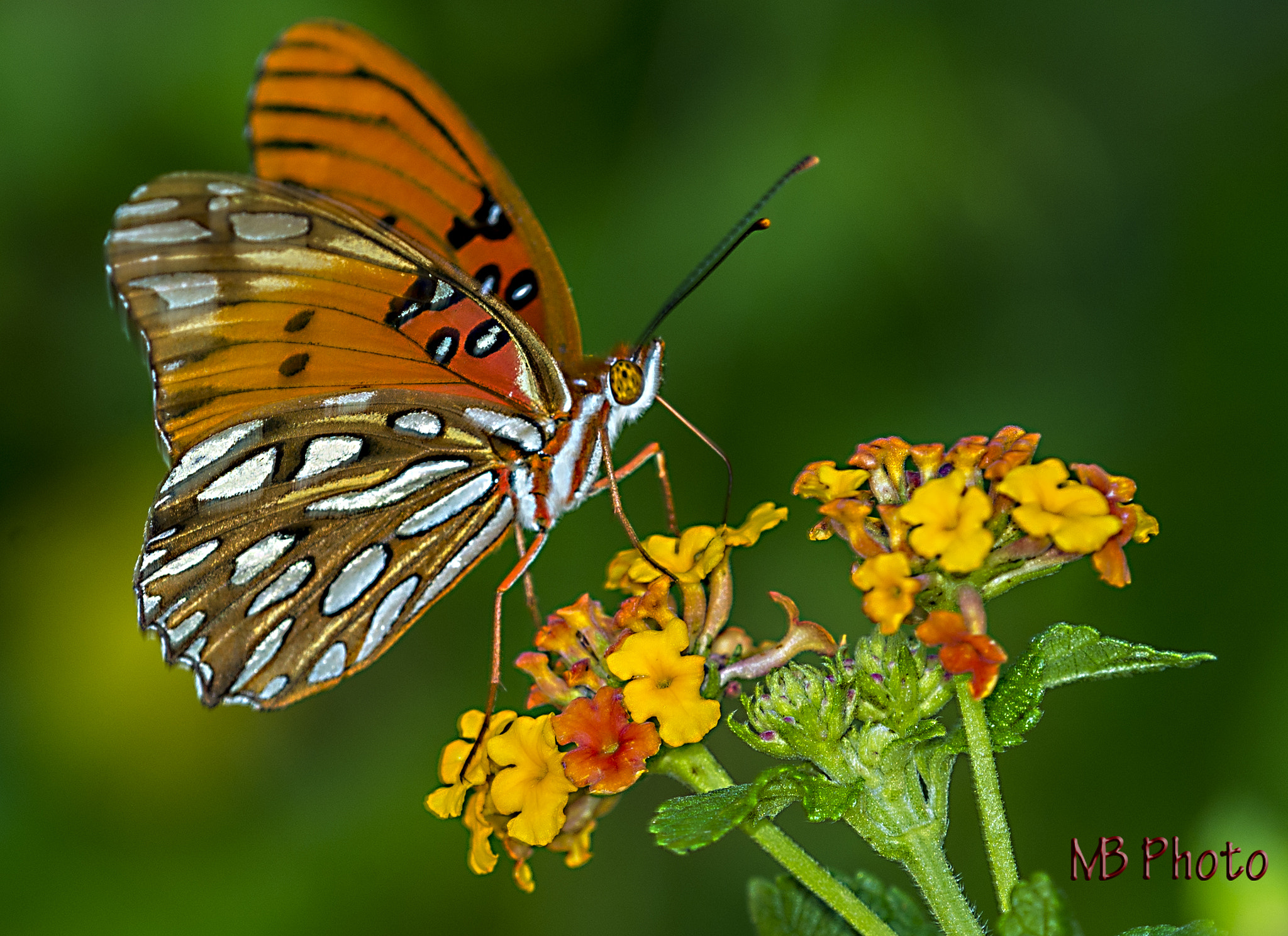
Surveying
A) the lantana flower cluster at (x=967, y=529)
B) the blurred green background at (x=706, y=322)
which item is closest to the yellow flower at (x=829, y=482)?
the lantana flower cluster at (x=967, y=529)

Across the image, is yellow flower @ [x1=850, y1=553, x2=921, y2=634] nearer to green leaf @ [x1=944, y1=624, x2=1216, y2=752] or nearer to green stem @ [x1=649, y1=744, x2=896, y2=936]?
green leaf @ [x1=944, y1=624, x2=1216, y2=752]

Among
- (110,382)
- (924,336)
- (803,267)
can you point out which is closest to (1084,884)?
(924,336)

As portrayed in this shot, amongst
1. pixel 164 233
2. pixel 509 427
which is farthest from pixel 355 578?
pixel 164 233

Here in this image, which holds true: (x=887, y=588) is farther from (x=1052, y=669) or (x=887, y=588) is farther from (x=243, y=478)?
(x=243, y=478)

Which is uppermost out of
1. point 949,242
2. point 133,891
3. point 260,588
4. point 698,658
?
point 949,242

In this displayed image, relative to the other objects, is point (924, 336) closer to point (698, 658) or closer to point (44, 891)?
point (698, 658)

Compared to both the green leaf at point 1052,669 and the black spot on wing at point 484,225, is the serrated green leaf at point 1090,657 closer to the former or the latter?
the green leaf at point 1052,669
